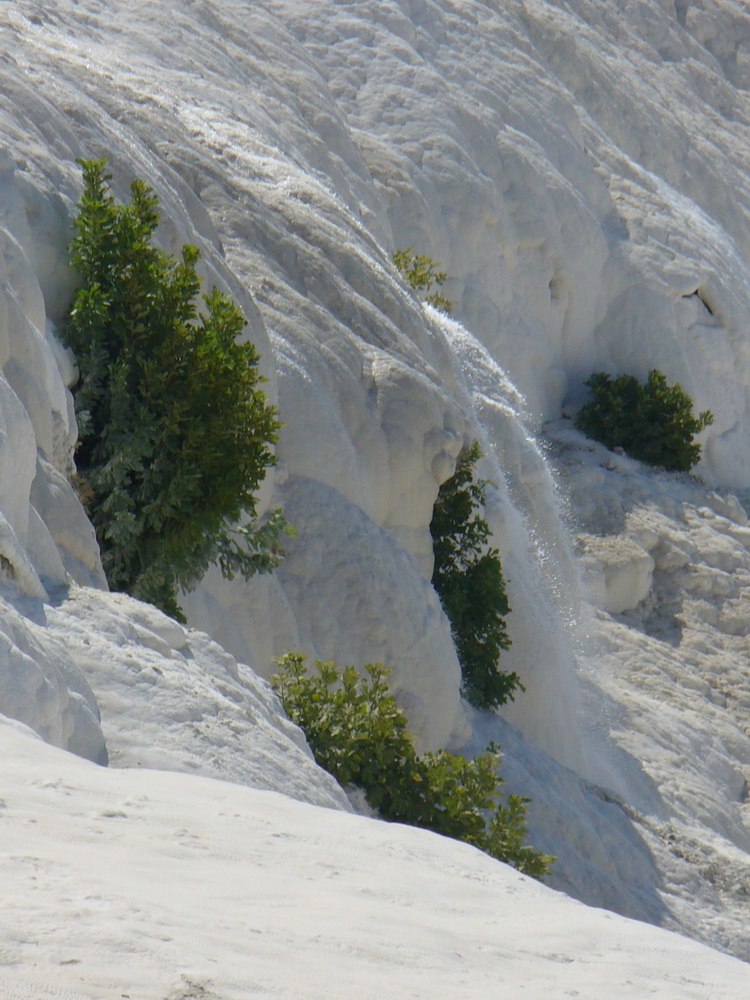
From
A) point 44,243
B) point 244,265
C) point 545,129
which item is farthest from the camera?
point 545,129

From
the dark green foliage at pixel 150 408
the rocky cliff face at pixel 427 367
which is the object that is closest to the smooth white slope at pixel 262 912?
the rocky cliff face at pixel 427 367

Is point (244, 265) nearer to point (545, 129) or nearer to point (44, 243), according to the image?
point (44, 243)

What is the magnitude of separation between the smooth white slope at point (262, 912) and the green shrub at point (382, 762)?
4.05 meters

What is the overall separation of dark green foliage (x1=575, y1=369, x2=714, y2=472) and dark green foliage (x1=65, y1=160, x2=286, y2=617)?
598 inches

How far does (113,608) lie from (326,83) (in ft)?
60.1

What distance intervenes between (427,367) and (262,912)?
10.7 meters

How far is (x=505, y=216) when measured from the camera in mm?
23484

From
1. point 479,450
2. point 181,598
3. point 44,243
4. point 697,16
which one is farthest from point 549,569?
point 697,16

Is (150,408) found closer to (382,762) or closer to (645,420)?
(382,762)

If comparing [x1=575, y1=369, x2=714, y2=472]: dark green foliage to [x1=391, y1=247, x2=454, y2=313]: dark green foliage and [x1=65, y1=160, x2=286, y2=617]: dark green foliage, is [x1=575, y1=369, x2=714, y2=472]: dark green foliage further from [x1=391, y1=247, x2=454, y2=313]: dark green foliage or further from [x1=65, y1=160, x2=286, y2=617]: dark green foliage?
[x1=65, y1=160, x2=286, y2=617]: dark green foliage

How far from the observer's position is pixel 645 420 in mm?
23438

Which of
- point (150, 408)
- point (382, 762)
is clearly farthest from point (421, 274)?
point (382, 762)

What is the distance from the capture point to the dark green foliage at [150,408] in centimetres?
837

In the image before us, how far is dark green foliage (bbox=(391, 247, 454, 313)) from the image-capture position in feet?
61.5
